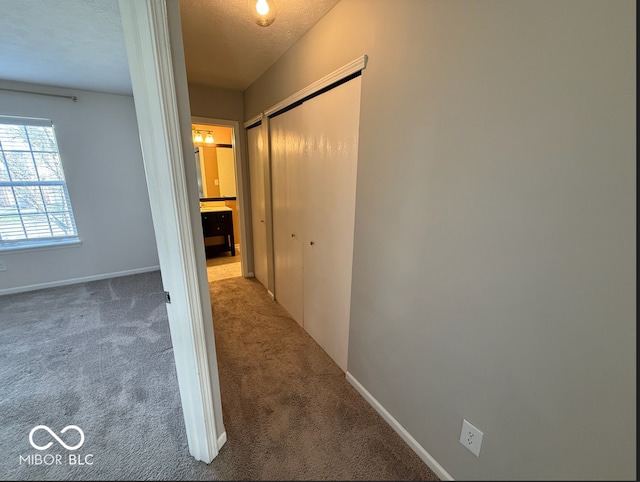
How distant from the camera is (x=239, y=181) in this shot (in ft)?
10.7

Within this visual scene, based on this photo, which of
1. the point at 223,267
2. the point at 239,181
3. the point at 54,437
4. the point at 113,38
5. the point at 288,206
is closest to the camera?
the point at 54,437

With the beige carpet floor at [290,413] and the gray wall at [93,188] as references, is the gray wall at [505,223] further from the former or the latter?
the gray wall at [93,188]

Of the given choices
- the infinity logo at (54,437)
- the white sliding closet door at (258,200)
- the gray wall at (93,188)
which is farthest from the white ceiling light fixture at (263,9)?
the gray wall at (93,188)

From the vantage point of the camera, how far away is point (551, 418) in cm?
68

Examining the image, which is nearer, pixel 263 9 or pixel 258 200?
pixel 263 9

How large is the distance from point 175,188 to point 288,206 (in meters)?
1.52

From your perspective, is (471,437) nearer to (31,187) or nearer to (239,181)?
(239,181)

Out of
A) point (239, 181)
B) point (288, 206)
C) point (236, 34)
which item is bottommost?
point (288, 206)

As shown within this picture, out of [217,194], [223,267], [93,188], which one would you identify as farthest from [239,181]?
[217,194]

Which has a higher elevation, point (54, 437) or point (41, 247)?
point (41, 247)

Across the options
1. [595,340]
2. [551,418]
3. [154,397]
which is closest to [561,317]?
[595,340]

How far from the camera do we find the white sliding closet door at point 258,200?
286 cm

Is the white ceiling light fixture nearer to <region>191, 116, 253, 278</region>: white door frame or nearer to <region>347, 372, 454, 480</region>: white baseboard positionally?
<region>191, 116, 253, 278</region>: white door frame

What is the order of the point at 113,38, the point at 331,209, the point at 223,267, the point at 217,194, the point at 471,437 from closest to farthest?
1. the point at 471,437
2. the point at 331,209
3. the point at 113,38
4. the point at 223,267
5. the point at 217,194
